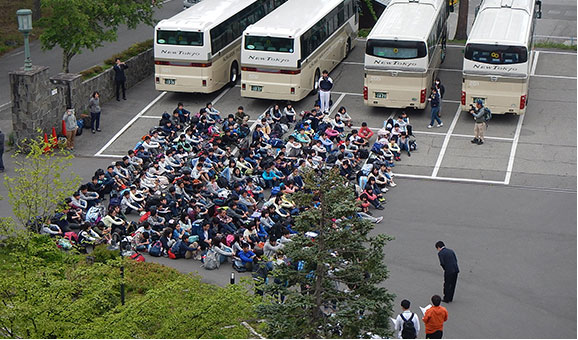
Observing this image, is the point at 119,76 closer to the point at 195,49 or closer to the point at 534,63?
the point at 195,49

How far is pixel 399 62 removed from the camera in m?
31.9

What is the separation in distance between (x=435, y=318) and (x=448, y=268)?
2.36 meters

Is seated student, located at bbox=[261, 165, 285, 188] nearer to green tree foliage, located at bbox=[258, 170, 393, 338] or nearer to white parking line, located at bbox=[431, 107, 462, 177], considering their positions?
white parking line, located at bbox=[431, 107, 462, 177]

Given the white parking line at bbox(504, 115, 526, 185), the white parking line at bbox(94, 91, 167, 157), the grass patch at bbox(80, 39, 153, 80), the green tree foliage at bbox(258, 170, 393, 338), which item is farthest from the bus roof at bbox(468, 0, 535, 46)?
the green tree foliage at bbox(258, 170, 393, 338)

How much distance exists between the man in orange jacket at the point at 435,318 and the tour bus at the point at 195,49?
17.5m

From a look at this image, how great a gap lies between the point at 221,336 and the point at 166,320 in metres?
0.94

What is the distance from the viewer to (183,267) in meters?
22.5

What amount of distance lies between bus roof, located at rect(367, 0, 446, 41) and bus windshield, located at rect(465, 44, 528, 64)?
1.67 meters

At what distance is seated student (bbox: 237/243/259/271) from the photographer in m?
22.0

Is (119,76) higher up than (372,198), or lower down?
higher up

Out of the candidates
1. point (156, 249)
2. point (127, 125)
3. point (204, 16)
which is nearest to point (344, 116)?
point (204, 16)

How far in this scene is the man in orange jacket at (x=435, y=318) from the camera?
18.0 m

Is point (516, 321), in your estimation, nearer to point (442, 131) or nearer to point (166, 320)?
point (166, 320)

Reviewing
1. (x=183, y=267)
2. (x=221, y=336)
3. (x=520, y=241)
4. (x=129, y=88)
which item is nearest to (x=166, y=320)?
(x=221, y=336)
